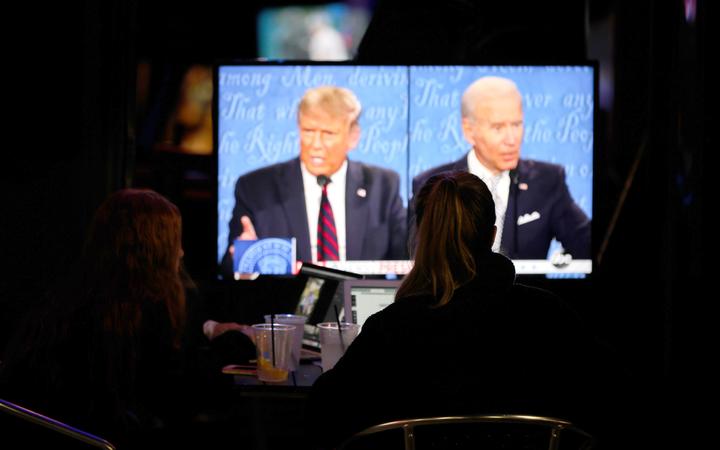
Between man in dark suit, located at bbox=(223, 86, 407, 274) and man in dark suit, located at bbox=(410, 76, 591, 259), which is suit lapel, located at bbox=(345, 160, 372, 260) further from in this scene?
man in dark suit, located at bbox=(410, 76, 591, 259)

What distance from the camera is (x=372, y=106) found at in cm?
402

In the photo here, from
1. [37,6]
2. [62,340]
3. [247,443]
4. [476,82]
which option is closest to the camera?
[62,340]

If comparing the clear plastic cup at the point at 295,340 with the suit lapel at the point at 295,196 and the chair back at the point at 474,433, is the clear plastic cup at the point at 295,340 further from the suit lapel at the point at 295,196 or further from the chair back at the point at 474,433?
the suit lapel at the point at 295,196

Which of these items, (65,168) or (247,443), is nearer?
(65,168)

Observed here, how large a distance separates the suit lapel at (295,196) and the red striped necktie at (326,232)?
0.06 m

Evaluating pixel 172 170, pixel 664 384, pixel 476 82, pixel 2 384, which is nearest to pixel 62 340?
pixel 2 384

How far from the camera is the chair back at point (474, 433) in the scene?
1809mm

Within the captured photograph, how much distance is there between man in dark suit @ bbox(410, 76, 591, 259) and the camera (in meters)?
4.01

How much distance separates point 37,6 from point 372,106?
148 cm

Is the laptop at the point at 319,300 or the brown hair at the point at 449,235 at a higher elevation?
the brown hair at the point at 449,235

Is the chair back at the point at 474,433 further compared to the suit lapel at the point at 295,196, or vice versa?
the suit lapel at the point at 295,196

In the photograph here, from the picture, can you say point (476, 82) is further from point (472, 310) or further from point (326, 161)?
point (472, 310)

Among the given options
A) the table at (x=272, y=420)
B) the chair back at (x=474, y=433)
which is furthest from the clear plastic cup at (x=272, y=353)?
the table at (x=272, y=420)

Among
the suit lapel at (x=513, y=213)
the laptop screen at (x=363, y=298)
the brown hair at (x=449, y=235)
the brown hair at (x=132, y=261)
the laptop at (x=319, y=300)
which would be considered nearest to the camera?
the brown hair at (x=449, y=235)
